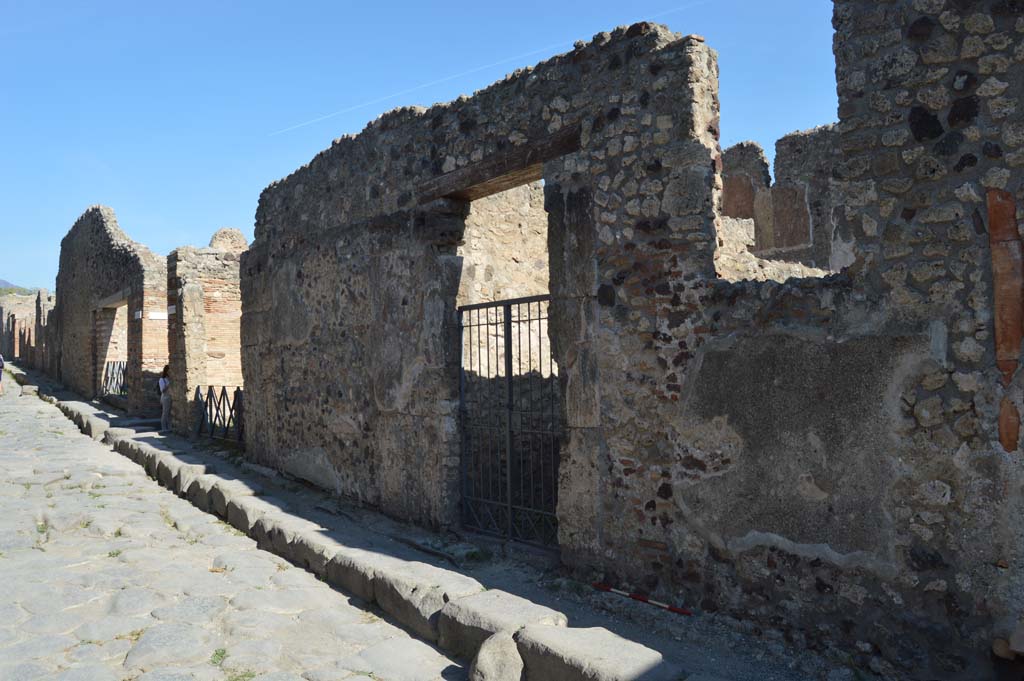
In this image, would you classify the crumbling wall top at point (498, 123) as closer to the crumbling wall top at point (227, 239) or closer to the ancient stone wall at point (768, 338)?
the ancient stone wall at point (768, 338)

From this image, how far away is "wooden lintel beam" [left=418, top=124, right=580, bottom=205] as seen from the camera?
4.82 metres

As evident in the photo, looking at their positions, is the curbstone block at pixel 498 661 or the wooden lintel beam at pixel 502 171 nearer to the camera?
the curbstone block at pixel 498 661

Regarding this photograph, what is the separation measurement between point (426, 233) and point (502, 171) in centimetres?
93

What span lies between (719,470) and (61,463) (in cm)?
819

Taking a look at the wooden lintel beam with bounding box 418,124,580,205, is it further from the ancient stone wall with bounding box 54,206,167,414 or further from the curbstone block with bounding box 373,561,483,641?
the ancient stone wall with bounding box 54,206,167,414

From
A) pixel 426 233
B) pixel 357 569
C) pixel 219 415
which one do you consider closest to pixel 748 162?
pixel 426 233

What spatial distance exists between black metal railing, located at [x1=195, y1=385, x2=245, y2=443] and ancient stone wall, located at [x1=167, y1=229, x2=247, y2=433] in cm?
17

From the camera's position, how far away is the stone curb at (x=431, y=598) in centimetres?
312

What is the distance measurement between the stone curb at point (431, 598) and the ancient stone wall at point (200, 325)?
13.8ft

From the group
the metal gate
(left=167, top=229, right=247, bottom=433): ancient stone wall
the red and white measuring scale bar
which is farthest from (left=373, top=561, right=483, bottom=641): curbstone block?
(left=167, top=229, right=247, bottom=433): ancient stone wall

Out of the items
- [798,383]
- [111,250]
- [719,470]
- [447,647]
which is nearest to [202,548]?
[447,647]

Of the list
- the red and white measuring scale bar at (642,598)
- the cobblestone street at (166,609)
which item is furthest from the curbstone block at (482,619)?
the red and white measuring scale bar at (642,598)

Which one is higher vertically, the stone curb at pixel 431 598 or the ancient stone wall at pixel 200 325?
the ancient stone wall at pixel 200 325

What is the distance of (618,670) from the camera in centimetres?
295
